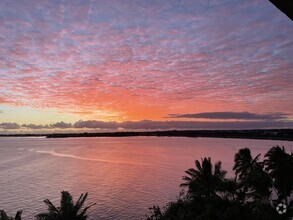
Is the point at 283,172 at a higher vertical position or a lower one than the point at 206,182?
higher

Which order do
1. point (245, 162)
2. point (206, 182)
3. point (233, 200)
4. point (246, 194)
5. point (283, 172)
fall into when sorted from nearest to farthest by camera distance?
point (283, 172)
point (233, 200)
point (246, 194)
point (206, 182)
point (245, 162)

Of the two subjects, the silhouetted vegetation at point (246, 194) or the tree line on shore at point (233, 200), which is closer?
the tree line on shore at point (233, 200)

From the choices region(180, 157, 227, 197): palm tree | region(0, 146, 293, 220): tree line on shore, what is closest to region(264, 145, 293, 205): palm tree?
region(0, 146, 293, 220): tree line on shore

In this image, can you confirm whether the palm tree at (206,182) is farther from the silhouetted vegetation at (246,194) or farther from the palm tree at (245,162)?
the palm tree at (245,162)

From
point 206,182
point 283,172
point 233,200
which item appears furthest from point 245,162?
point 283,172

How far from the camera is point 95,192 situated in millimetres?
95375

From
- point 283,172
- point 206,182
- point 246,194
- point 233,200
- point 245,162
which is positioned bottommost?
point 233,200

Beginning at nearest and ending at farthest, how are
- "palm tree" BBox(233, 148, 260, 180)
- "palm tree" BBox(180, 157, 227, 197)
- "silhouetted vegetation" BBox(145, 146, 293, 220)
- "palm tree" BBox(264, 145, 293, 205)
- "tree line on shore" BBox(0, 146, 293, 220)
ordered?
1. "tree line on shore" BBox(0, 146, 293, 220)
2. "silhouetted vegetation" BBox(145, 146, 293, 220)
3. "palm tree" BBox(264, 145, 293, 205)
4. "palm tree" BBox(180, 157, 227, 197)
5. "palm tree" BBox(233, 148, 260, 180)

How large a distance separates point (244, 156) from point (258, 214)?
1729cm

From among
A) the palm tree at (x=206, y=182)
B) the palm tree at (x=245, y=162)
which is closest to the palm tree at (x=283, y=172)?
the palm tree at (x=245, y=162)

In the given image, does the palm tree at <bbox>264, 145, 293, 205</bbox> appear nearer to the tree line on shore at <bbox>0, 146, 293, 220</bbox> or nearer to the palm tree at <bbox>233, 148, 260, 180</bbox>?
the tree line on shore at <bbox>0, 146, 293, 220</bbox>

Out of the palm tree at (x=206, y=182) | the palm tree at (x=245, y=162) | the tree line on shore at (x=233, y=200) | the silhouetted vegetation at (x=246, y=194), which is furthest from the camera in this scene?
the palm tree at (x=245, y=162)

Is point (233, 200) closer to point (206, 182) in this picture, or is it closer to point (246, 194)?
point (246, 194)

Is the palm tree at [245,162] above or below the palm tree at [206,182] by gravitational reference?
above
